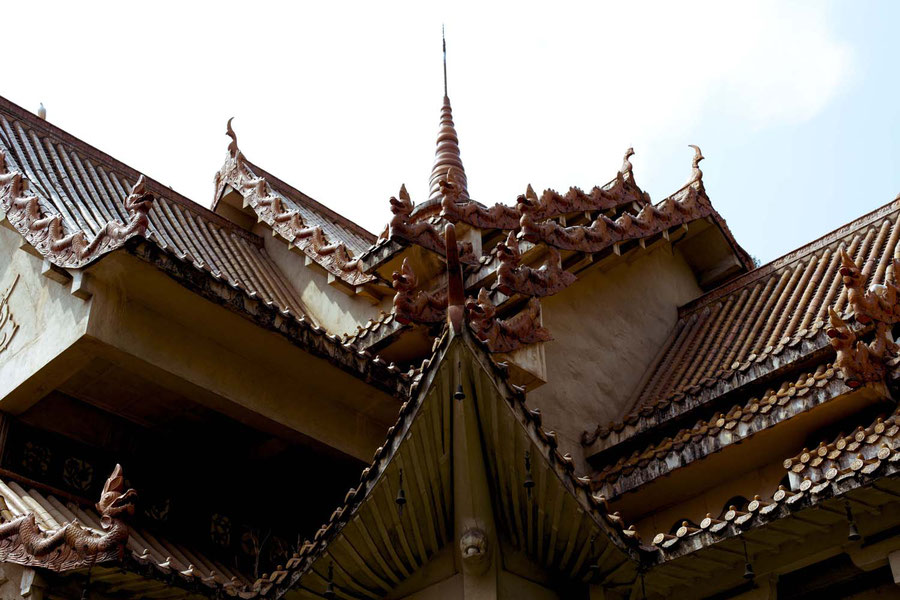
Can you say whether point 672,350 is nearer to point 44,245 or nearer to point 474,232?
point 474,232

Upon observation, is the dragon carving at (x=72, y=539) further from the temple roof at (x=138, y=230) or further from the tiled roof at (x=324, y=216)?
the tiled roof at (x=324, y=216)

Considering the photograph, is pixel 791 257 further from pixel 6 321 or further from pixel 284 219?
pixel 6 321

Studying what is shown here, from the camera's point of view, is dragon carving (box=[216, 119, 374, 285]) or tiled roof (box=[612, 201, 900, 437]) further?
dragon carving (box=[216, 119, 374, 285])

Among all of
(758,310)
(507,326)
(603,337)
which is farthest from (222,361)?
(758,310)

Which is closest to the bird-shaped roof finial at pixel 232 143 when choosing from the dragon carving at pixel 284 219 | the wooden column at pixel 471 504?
the dragon carving at pixel 284 219

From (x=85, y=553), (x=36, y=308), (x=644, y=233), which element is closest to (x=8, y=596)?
(x=85, y=553)

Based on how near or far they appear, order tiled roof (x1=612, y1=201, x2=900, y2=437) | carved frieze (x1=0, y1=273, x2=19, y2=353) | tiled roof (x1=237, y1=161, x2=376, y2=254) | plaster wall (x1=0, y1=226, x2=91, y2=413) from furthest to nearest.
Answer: tiled roof (x1=237, y1=161, x2=376, y2=254)
tiled roof (x1=612, y1=201, x2=900, y2=437)
carved frieze (x1=0, y1=273, x2=19, y2=353)
plaster wall (x1=0, y1=226, x2=91, y2=413)

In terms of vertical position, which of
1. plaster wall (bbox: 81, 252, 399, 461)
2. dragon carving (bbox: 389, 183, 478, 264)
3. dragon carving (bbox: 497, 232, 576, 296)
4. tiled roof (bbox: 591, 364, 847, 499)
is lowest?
tiled roof (bbox: 591, 364, 847, 499)

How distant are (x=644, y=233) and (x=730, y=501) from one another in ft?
13.5

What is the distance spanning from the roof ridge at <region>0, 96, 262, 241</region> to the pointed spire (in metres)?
2.68

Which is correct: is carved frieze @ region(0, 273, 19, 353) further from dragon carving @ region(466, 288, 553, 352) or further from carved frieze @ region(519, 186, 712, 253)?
carved frieze @ region(519, 186, 712, 253)

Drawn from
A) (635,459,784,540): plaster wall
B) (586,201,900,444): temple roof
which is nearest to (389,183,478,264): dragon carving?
(586,201,900,444): temple roof

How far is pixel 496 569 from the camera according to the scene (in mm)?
7590

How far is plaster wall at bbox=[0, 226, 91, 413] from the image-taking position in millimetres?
9398
